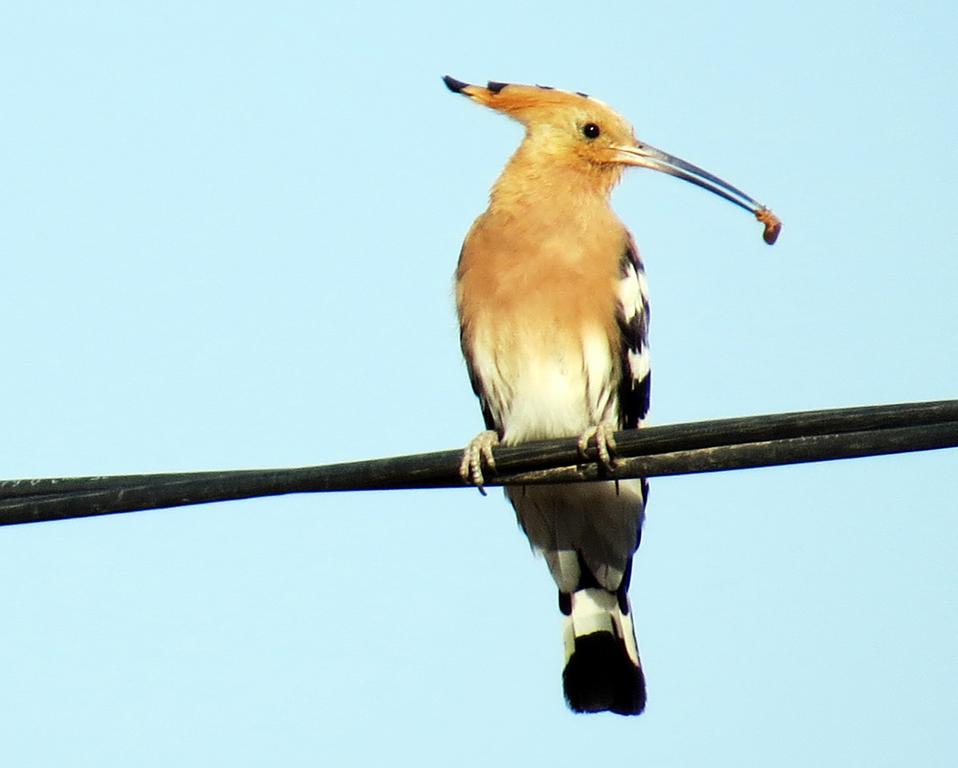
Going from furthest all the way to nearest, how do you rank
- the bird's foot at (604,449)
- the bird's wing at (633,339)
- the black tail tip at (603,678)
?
the black tail tip at (603,678), the bird's wing at (633,339), the bird's foot at (604,449)

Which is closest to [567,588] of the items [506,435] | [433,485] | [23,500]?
[506,435]

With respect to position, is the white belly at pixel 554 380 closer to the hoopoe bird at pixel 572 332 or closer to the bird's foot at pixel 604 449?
the hoopoe bird at pixel 572 332

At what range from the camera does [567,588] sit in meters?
5.21

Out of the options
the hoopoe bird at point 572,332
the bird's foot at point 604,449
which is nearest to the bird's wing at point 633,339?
the hoopoe bird at point 572,332

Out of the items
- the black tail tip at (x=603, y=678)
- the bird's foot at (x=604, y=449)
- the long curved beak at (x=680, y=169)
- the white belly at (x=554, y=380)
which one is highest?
the long curved beak at (x=680, y=169)

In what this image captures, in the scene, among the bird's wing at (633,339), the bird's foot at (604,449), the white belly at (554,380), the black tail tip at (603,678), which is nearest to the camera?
the bird's foot at (604,449)

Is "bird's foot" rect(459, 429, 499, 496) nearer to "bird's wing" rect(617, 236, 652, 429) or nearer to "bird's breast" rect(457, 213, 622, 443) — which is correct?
"bird's breast" rect(457, 213, 622, 443)

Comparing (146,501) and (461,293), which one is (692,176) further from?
(146,501)

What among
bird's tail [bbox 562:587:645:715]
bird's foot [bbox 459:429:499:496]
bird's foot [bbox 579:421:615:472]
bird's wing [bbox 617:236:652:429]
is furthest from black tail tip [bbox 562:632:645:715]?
bird's foot [bbox 579:421:615:472]

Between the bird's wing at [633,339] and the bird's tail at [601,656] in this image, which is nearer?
the bird's wing at [633,339]

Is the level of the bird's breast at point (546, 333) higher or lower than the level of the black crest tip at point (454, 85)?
lower

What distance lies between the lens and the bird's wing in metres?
4.81

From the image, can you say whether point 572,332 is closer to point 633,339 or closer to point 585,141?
point 633,339

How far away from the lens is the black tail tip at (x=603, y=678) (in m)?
5.06
